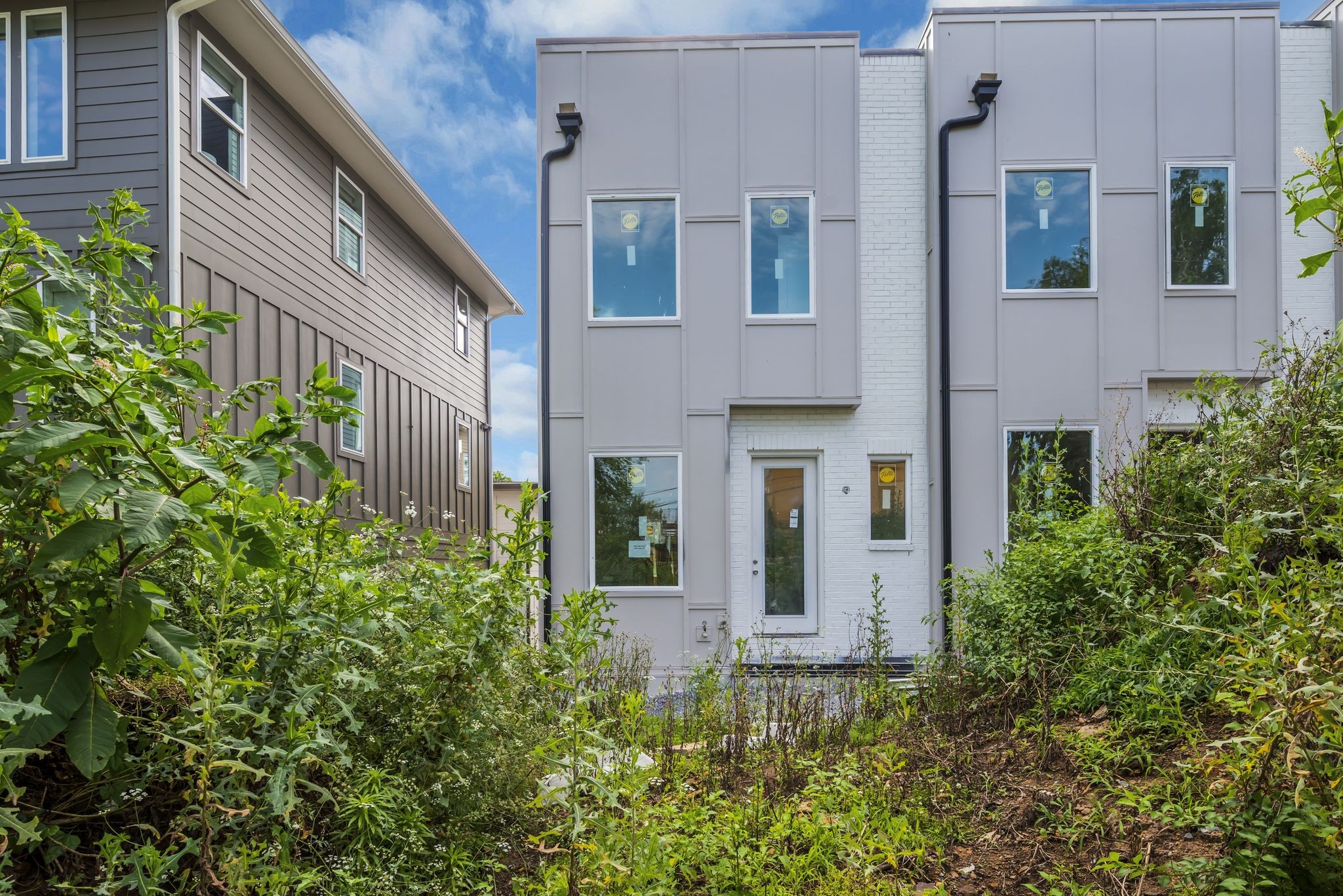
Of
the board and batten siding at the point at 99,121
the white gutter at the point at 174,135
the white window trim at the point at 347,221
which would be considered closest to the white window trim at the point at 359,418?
the white window trim at the point at 347,221

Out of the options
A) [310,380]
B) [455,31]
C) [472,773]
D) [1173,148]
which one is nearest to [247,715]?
[472,773]

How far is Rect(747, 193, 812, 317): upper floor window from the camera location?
851 centimetres

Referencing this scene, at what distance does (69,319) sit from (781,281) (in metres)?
7.40

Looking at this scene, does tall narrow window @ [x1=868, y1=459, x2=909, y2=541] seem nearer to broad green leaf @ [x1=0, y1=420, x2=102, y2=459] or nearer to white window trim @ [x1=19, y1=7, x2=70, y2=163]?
broad green leaf @ [x1=0, y1=420, x2=102, y2=459]

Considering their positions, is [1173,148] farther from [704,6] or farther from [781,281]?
[704,6]

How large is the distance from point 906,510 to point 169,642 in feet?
25.2

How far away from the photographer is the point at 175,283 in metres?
7.42

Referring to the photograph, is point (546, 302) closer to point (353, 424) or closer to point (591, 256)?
point (591, 256)

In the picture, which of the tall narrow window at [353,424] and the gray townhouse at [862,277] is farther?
the tall narrow window at [353,424]

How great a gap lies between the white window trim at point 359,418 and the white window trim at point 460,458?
3810 mm

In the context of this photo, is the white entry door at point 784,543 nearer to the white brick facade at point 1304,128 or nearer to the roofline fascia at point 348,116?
the white brick facade at point 1304,128

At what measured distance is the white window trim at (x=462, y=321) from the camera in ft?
53.7

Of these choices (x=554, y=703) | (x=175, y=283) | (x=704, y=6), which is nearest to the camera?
(x=554, y=703)

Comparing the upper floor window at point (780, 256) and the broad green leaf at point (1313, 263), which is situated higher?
the upper floor window at point (780, 256)
